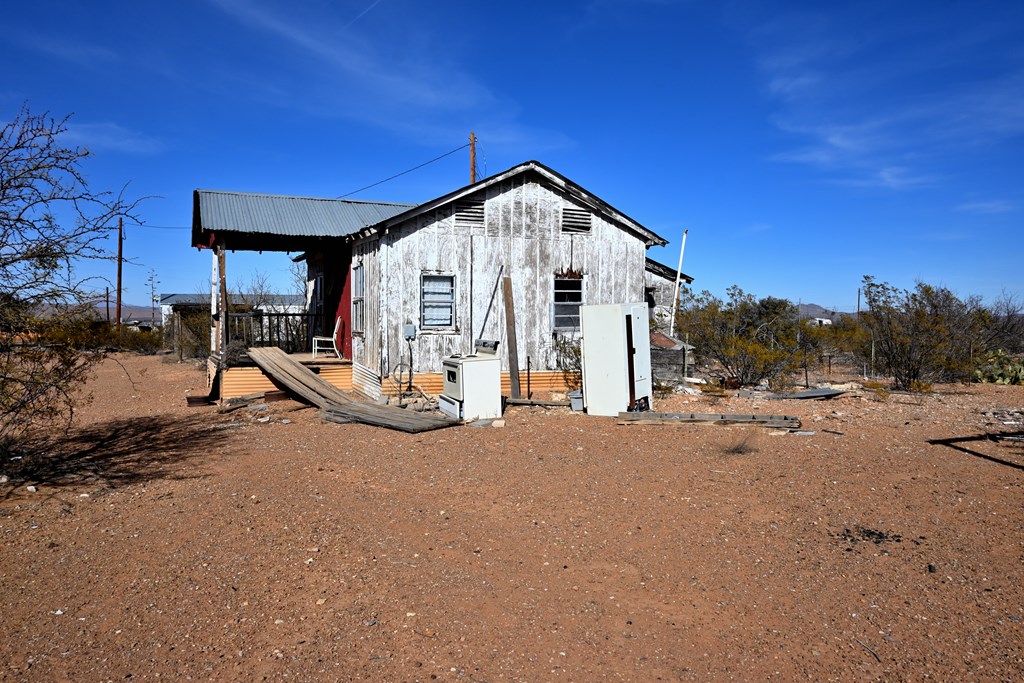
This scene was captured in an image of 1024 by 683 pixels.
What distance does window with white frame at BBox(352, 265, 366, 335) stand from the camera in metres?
13.2

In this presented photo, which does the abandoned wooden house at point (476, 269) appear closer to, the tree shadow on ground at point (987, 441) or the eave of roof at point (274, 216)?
the eave of roof at point (274, 216)

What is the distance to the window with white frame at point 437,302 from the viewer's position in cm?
1234

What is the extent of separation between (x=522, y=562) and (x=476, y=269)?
836 cm

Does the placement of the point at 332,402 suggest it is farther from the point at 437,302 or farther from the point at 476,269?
the point at 476,269

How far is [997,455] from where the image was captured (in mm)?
7227

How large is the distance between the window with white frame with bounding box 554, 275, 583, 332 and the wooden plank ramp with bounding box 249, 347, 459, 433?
393 cm

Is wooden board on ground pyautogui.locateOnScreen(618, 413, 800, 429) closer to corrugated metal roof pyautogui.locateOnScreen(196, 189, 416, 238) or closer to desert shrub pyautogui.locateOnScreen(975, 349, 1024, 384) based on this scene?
corrugated metal roof pyautogui.locateOnScreen(196, 189, 416, 238)

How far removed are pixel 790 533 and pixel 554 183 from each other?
30.1 feet

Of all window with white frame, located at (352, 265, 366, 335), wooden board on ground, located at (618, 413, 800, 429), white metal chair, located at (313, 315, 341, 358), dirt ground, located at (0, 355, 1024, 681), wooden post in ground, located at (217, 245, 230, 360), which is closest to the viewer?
dirt ground, located at (0, 355, 1024, 681)

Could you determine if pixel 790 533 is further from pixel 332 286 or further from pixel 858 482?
pixel 332 286

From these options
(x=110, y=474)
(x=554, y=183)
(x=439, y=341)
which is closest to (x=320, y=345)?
(x=439, y=341)

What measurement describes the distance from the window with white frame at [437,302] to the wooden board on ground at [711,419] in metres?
4.08

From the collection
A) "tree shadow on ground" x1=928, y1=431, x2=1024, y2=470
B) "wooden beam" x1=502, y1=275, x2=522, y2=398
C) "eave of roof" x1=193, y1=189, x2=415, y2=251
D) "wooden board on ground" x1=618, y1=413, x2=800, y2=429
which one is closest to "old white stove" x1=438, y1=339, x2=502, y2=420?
"wooden beam" x1=502, y1=275, x2=522, y2=398

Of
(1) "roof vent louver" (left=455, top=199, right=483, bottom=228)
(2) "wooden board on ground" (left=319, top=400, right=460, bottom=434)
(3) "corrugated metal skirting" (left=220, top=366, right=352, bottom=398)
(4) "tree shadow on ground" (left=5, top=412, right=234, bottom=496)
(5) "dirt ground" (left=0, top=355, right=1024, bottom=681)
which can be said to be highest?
(1) "roof vent louver" (left=455, top=199, right=483, bottom=228)
